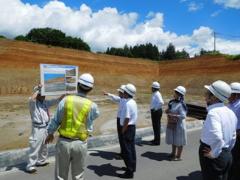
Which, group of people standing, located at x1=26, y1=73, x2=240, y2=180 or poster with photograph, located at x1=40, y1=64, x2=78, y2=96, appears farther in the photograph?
poster with photograph, located at x1=40, y1=64, x2=78, y2=96

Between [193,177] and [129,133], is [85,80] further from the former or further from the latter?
[193,177]

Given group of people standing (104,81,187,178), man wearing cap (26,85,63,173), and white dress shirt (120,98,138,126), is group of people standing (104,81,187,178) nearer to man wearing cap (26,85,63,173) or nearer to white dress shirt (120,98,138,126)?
white dress shirt (120,98,138,126)

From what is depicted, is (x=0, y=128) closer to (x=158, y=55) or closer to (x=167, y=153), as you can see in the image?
(x=167, y=153)

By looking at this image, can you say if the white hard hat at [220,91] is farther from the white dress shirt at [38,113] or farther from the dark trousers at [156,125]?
the dark trousers at [156,125]

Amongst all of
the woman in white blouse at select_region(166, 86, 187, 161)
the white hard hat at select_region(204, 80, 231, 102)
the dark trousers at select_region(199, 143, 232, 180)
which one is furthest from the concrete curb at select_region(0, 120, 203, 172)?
the white hard hat at select_region(204, 80, 231, 102)

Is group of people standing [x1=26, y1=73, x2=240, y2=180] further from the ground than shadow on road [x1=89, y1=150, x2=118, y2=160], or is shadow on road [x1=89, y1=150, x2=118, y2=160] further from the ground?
group of people standing [x1=26, y1=73, x2=240, y2=180]

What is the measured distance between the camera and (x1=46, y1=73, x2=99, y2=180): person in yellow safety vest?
448 centimetres

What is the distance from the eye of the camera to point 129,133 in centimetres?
684

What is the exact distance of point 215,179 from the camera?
4.00 metres

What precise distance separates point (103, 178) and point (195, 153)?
3303mm

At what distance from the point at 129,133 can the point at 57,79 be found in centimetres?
182

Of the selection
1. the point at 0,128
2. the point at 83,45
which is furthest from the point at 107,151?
the point at 83,45

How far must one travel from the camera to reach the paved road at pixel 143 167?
21.7 feet

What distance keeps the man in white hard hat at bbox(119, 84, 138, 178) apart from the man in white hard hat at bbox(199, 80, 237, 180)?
2769 mm
